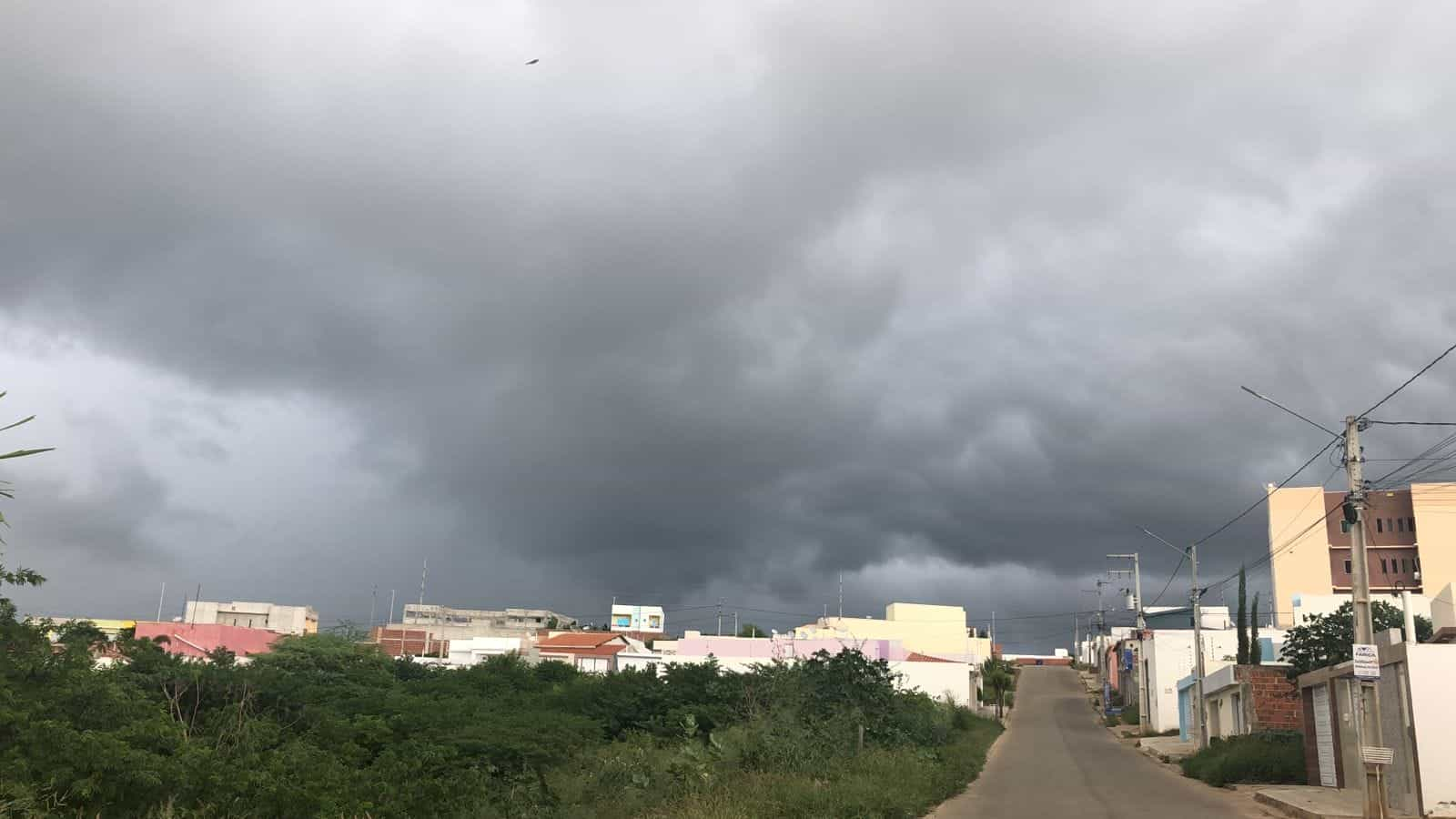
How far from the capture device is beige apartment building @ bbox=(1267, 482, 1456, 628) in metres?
94.1

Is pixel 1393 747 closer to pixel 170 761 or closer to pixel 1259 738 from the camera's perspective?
pixel 1259 738

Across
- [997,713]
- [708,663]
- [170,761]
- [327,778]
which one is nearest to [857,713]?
[708,663]

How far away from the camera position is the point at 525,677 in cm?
4359

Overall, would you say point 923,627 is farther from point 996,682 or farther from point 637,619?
point 637,619

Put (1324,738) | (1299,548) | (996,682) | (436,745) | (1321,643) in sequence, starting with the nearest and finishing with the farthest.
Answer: (436,745) < (1324,738) < (1321,643) < (996,682) < (1299,548)

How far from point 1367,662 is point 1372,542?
90882mm

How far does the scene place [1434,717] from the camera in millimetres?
21438

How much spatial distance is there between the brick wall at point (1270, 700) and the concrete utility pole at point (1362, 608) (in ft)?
69.9

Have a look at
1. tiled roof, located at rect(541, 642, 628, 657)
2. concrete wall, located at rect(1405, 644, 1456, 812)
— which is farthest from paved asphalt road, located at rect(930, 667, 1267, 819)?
tiled roof, located at rect(541, 642, 628, 657)

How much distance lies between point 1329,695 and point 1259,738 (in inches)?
330

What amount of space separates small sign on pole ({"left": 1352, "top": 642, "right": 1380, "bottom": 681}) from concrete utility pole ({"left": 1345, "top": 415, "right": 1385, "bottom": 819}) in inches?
30.0

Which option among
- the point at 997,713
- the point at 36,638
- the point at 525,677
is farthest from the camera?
the point at 997,713

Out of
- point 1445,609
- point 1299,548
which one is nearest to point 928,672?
point 1445,609

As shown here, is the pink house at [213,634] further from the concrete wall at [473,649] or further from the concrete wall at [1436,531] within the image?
the concrete wall at [1436,531]
